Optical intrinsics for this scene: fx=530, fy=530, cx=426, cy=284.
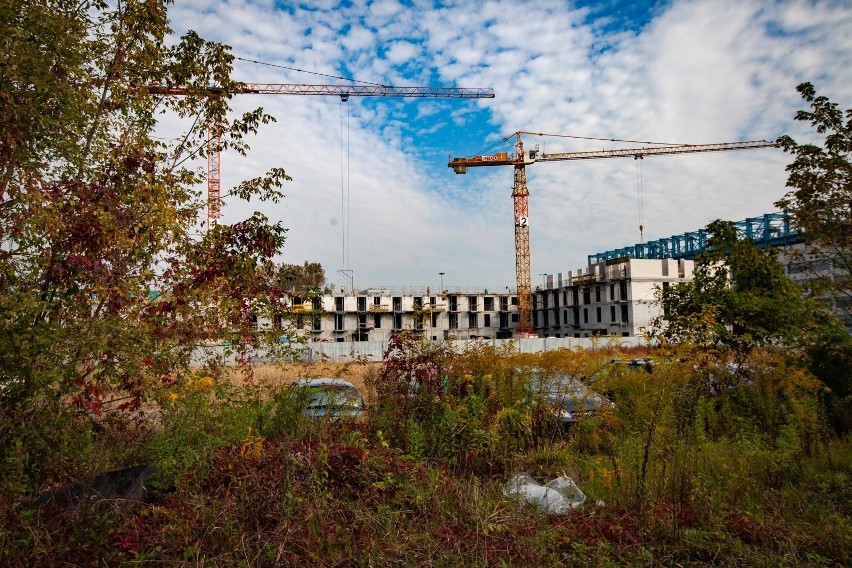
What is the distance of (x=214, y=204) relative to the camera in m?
6.97

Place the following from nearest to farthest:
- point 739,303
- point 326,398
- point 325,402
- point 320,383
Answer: point 326,398 → point 325,402 → point 320,383 → point 739,303

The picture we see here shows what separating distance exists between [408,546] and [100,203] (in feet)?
15.2

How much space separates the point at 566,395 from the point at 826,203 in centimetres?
576

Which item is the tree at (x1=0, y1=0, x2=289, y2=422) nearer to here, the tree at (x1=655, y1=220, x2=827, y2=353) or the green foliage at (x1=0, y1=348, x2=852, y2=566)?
the green foliage at (x1=0, y1=348, x2=852, y2=566)

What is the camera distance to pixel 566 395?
26.5 ft

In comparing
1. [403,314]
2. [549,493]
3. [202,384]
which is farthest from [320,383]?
[403,314]

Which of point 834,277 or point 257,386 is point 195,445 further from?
point 834,277

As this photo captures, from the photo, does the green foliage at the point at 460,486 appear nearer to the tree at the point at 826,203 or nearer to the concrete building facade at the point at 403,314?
the tree at the point at 826,203

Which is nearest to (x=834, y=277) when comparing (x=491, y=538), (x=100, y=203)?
(x=491, y=538)

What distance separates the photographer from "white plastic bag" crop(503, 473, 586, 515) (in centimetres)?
516

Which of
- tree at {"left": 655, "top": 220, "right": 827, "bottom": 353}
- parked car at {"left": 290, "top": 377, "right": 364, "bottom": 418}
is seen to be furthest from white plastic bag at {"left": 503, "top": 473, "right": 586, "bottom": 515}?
tree at {"left": 655, "top": 220, "right": 827, "bottom": 353}

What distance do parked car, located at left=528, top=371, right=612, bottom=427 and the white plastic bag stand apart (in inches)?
78.8

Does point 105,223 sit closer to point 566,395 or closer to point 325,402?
point 325,402

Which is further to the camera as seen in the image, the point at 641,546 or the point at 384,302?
the point at 384,302
